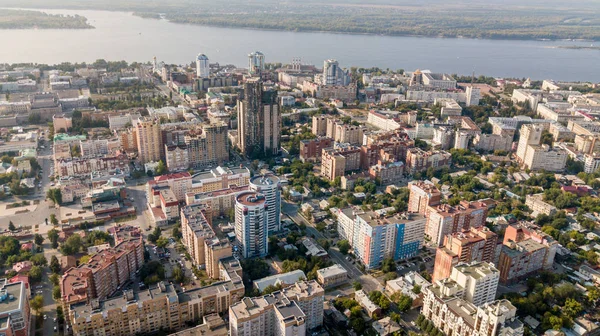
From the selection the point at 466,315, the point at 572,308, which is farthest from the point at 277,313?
the point at 572,308

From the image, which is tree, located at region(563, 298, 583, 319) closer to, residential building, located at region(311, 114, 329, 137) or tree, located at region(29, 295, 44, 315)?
tree, located at region(29, 295, 44, 315)

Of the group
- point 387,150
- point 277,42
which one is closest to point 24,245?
point 387,150

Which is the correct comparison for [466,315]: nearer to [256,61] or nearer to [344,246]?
[344,246]

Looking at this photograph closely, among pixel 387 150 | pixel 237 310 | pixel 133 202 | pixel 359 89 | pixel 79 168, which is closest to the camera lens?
pixel 237 310

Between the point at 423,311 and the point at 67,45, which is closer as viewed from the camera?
the point at 423,311

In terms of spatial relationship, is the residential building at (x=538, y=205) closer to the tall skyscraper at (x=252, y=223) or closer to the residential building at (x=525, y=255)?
the residential building at (x=525, y=255)

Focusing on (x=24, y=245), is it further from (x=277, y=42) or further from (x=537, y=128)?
(x=277, y=42)

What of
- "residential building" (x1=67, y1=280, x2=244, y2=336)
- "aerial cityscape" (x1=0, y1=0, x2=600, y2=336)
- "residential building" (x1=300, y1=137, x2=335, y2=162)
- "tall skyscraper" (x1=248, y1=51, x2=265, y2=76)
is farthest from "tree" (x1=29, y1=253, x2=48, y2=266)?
"tall skyscraper" (x1=248, y1=51, x2=265, y2=76)
